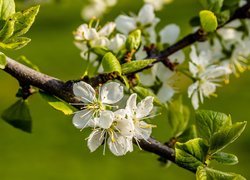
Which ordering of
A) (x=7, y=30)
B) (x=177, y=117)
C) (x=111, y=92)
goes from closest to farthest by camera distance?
(x=7, y=30), (x=111, y=92), (x=177, y=117)

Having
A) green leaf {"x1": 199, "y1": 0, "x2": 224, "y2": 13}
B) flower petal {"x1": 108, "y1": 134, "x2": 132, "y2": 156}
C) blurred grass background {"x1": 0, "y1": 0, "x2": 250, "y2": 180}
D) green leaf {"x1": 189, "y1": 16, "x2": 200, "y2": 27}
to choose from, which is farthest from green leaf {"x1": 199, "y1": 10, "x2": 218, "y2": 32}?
blurred grass background {"x1": 0, "y1": 0, "x2": 250, "y2": 180}

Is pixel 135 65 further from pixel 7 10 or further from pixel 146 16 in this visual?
pixel 146 16

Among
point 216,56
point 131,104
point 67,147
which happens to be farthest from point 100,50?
point 67,147

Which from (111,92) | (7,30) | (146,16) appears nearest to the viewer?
(7,30)

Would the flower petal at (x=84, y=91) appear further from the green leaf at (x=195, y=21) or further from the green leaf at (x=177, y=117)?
the green leaf at (x=195, y=21)

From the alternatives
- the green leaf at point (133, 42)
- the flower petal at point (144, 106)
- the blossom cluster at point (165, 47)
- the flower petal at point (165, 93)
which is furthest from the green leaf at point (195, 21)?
the flower petal at point (144, 106)

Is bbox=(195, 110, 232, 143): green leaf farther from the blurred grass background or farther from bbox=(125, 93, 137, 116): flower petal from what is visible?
the blurred grass background
